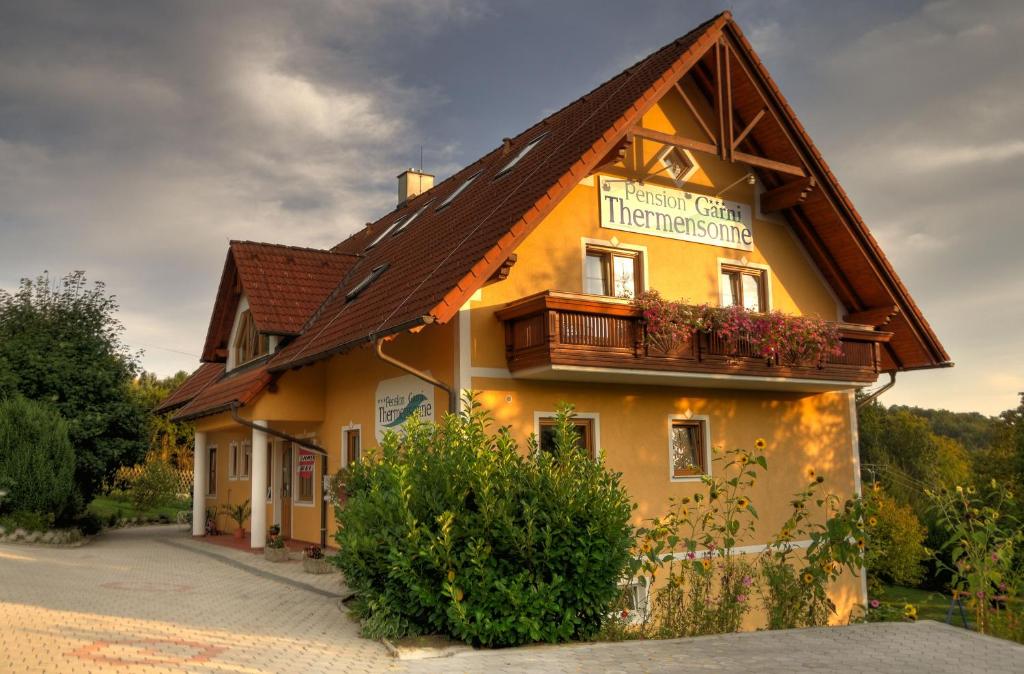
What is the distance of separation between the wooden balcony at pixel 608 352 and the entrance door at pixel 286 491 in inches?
305

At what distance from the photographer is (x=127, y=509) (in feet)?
96.0

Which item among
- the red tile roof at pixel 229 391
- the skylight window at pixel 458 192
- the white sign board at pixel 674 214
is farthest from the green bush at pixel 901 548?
the red tile roof at pixel 229 391

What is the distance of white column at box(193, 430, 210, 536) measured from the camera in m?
21.3

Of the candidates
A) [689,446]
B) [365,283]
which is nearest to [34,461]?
[365,283]

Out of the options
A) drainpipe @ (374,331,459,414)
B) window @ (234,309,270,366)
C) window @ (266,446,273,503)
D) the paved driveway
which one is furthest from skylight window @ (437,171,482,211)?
the paved driveway

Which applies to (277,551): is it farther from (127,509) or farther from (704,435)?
(127,509)

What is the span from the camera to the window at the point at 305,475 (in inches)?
680

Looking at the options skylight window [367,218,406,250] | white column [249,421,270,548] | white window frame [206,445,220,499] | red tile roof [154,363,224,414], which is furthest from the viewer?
white window frame [206,445,220,499]

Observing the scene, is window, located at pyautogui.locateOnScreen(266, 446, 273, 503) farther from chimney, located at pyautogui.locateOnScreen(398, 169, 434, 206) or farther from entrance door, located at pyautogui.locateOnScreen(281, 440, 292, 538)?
chimney, located at pyautogui.locateOnScreen(398, 169, 434, 206)

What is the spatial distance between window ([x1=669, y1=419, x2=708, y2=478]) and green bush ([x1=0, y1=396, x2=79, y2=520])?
12.5 m

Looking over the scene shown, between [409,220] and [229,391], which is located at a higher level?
[409,220]

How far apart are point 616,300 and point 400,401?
3867mm

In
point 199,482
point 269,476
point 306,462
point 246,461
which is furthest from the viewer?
point 246,461

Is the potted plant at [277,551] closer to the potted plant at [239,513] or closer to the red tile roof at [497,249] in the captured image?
the red tile roof at [497,249]
